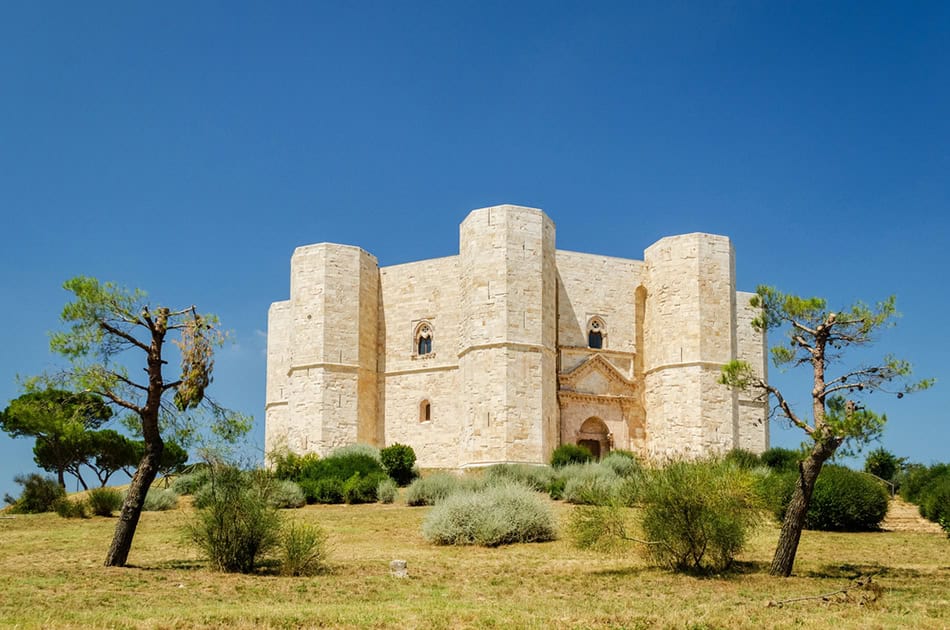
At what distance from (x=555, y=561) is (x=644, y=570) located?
5.23 ft

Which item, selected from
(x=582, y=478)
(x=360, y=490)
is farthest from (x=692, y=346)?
(x=360, y=490)

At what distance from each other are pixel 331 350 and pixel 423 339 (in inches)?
130

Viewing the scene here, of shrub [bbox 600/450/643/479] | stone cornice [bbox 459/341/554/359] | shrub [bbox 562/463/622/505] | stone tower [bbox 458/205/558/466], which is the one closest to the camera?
shrub [bbox 562/463/622/505]

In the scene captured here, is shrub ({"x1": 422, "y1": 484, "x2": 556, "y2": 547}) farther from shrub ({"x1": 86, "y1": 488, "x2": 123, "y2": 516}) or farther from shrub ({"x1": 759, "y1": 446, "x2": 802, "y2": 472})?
shrub ({"x1": 759, "y1": 446, "x2": 802, "y2": 472})

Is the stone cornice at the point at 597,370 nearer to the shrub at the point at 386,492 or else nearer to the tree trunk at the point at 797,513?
the shrub at the point at 386,492

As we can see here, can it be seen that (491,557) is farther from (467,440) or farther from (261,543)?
(467,440)

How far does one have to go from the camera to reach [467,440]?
29484 mm

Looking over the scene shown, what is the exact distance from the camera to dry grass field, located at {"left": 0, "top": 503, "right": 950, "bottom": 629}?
8.94 meters

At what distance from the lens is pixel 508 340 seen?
2919 centimetres

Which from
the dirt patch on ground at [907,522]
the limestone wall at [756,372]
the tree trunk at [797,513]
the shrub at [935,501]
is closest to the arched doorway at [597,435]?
the limestone wall at [756,372]

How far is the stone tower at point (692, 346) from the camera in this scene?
30469 mm

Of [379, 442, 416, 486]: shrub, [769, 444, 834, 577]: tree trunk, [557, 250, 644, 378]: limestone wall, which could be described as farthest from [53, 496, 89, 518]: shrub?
[769, 444, 834, 577]: tree trunk

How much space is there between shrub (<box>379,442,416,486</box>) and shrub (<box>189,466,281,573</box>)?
15.2 metres

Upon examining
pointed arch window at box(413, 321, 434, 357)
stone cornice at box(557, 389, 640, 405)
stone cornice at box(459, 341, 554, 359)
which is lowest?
stone cornice at box(557, 389, 640, 405)
